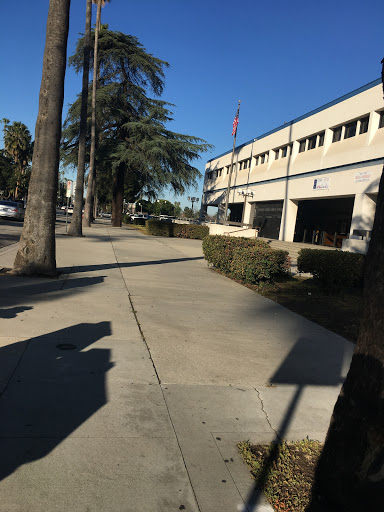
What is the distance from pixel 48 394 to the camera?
11.2 ft

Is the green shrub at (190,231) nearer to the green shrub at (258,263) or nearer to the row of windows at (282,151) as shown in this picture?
the row of windows at (282,151)

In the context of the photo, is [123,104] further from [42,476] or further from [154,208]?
[154,208]

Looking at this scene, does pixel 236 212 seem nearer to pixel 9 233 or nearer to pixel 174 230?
pixel 174 230

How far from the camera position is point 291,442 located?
3.02 metres

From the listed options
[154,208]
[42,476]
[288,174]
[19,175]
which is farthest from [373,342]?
[154,208]

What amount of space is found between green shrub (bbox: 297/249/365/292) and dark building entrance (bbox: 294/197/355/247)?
1807 cm

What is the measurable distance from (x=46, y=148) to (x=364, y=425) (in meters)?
8.32

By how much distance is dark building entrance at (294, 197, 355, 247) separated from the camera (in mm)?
28328

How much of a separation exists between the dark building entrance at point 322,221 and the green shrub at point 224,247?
56.7ft

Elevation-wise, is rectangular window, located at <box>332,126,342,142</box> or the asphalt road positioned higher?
rectangular window, located at <box>332,126,342,142</box>

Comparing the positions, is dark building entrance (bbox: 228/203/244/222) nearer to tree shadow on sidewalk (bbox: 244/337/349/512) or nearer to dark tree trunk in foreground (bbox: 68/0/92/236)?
dark tree trunk in foreground (bbox: 68/0/92/236)

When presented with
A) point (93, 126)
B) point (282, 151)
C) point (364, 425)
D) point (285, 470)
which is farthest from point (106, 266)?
point (282, 151)

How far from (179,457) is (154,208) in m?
125

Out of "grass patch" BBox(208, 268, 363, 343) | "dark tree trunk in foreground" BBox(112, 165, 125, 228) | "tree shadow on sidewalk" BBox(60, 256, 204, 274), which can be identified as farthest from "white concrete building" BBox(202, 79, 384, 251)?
"dark tree trunk in foreground" BBox(112, 165, 125, 228)
